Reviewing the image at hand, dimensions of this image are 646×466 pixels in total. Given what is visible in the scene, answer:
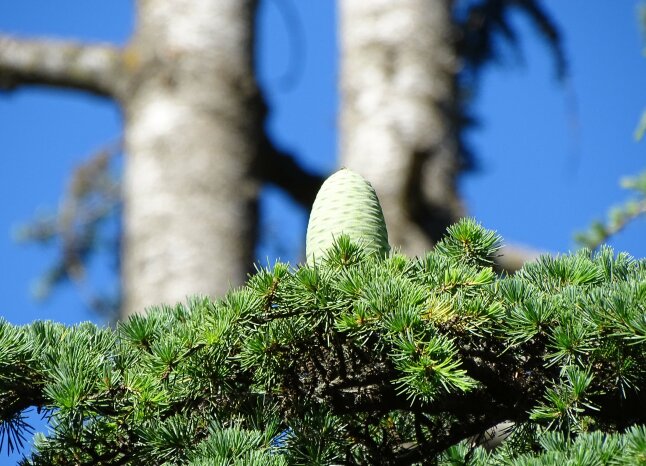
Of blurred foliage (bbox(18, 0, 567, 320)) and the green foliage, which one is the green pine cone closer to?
the green foliage

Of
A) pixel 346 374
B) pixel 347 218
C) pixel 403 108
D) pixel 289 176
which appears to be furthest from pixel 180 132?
pixel 346 374

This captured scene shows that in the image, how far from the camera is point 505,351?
1165 millimetres

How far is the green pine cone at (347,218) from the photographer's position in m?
1.40

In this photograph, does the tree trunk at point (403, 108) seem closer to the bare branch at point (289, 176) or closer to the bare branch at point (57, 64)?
the bare branch at point (289, 176)

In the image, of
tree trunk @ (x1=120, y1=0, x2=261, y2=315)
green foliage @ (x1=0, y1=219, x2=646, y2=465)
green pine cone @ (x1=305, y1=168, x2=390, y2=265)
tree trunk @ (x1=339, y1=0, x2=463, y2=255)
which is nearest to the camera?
green foliage @ (x1=0, y1=219, x2=646, y2=465)

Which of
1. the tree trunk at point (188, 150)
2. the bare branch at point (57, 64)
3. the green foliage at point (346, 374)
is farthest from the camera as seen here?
the bare branch at point (57, 64)

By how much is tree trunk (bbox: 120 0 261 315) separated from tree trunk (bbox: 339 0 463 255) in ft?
1.71

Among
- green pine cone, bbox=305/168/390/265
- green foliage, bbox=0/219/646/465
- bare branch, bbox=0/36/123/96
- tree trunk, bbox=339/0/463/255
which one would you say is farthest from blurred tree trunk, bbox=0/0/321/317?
green foliage, bbox=0/219/646/465

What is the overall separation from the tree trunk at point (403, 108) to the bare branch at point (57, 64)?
1037 mm

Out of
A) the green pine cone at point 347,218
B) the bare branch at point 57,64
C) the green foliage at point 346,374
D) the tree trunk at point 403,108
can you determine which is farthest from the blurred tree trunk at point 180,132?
the green foliage at point 346,374

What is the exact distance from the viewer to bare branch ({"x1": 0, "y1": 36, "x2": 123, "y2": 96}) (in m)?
4.08

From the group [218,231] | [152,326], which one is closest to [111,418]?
[152,326]

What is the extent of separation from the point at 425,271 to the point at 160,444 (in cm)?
41

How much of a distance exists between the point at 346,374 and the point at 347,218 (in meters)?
0.28
